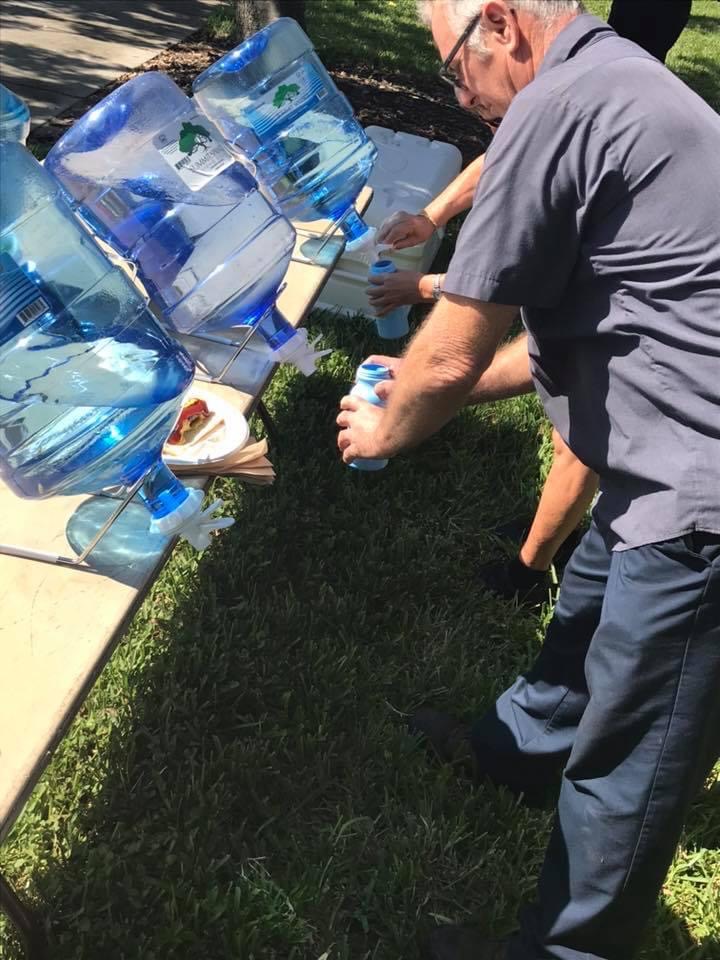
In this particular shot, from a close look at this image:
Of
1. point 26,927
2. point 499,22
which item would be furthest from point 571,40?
point 26,927

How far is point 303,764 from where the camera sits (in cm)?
223

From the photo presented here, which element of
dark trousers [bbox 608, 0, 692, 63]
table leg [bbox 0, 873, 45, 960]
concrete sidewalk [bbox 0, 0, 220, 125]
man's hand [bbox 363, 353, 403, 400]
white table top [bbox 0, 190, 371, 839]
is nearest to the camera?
white table top [bbox 0, 190, 371, 839]

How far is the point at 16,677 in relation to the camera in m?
1.34

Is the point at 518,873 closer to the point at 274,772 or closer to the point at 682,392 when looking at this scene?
the point at 274,772

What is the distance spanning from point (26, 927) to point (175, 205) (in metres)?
1.54

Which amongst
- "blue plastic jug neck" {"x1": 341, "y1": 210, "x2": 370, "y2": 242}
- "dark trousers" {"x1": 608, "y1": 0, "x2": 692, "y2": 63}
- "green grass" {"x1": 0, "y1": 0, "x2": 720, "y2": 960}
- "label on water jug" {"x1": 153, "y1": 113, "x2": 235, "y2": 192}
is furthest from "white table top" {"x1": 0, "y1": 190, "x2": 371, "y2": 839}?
"dark trousers" {"x1": 608, "y1": 0, "x2": 692, "y2": 63}

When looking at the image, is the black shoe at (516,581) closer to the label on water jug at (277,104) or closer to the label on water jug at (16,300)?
the label on water jug at (277,104)

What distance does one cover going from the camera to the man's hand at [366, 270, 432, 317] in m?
2.29

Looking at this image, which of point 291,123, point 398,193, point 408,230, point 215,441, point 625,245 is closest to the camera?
point 625,245

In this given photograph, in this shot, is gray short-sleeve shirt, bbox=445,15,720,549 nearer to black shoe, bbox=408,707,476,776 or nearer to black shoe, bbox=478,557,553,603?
black shoe, bbox=408,707,476,776

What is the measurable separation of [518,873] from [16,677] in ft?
4.37

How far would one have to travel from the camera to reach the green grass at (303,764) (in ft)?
6.32

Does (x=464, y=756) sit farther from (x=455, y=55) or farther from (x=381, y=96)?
(x=381, y=96)

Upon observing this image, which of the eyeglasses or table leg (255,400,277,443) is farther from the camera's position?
table leg (255,400,277,443)
